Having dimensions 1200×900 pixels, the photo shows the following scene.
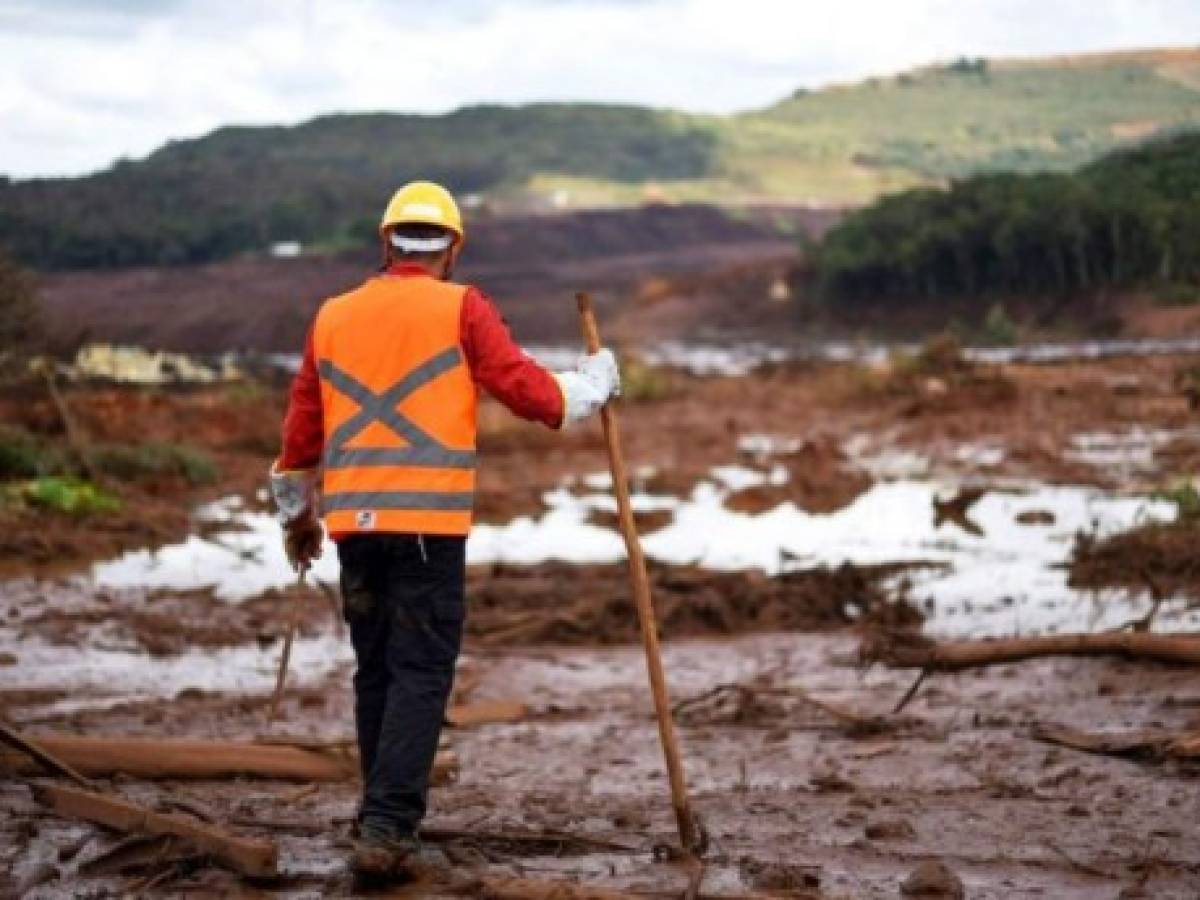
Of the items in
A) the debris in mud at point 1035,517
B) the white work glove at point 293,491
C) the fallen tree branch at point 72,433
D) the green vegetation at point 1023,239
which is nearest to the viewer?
the white work glove at point 293,491

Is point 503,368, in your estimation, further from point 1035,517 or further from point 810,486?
point 810,486

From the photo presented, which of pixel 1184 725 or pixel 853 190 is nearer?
pixel 1184 725

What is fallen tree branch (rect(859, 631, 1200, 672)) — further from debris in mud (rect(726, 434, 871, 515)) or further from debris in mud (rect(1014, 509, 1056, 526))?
debris in mud (rect(726, 434, 871, 515))

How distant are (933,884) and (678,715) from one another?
3968mm

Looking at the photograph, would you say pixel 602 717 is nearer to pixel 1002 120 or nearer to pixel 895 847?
pixel 895 847

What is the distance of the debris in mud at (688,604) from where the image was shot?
12.7 m

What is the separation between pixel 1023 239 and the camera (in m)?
45.0

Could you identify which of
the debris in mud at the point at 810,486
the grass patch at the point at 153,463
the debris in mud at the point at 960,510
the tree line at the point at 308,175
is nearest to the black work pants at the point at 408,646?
the debris in mud at the point at 960,510

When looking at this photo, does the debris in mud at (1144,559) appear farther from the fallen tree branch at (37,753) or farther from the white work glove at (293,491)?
the fallen tree branch at (37,753)

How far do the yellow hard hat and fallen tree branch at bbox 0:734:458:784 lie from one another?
8.02 ft

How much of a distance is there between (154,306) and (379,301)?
46.1m

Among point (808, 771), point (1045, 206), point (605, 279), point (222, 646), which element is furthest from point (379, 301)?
point (605, 279)

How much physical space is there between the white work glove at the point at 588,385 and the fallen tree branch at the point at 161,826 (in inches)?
58.9

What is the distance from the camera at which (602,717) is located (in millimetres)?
10117
